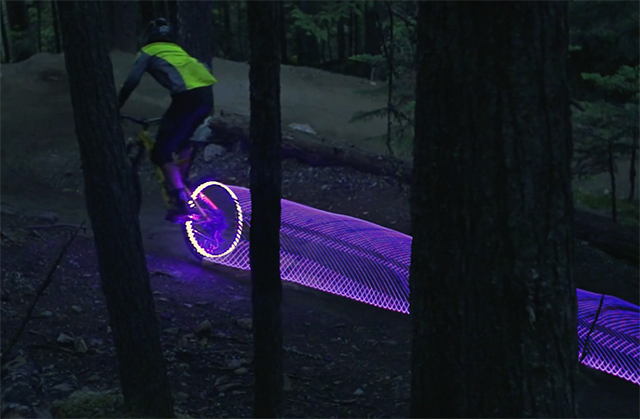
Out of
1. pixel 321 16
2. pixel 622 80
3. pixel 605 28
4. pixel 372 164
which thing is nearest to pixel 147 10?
pixel 321 16

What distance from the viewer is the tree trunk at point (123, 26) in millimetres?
22688

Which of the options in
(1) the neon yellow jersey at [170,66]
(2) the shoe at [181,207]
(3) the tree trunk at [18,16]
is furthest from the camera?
(3) the tree trunk at [18,16]

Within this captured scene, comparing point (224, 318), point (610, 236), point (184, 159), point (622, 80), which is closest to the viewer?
point (224, 318)

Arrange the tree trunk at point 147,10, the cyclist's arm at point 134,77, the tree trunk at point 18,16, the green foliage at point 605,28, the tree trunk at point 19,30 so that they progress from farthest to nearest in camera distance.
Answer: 1. the tree trunk at point 18,16
2. the tree trunk at point 19,30
3. the tree trunk at point 147,10
4. the green foliage at point 605,28
5. the cyclist's arm at point 134,77

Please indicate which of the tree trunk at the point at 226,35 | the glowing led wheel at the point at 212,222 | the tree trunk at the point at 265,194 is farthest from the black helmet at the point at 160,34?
the tree trunk at the point at 226,35

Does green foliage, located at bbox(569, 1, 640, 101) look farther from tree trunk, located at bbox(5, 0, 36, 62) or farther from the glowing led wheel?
tree trunk, located at bbox(5, 0, 36, 62)

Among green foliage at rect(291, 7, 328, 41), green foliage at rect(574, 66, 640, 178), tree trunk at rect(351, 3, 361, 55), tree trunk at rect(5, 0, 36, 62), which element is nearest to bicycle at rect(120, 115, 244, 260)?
green foliage at rect(574, 66, 640, 178)

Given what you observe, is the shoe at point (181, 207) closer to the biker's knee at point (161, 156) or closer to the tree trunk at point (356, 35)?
the biker's knee at point (161, 156)

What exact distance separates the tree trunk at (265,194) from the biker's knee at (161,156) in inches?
162

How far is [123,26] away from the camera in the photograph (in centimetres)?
2280

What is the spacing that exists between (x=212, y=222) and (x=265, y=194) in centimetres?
406

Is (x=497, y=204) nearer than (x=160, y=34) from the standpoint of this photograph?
Yes

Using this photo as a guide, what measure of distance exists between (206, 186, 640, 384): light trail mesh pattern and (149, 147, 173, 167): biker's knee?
3.11 feet

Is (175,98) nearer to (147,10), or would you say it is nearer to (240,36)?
(147,10)
